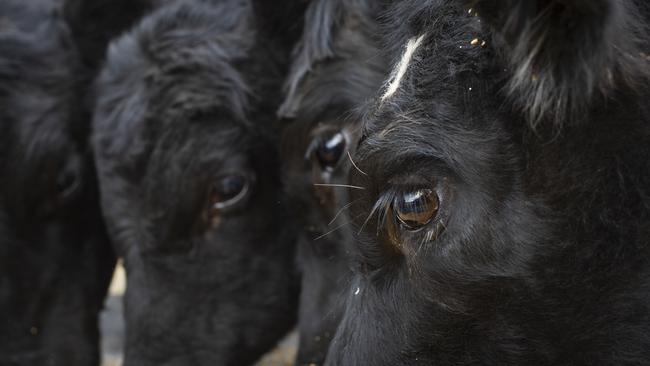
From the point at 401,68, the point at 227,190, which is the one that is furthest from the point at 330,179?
the point at 401,68

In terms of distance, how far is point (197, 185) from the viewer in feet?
12.1

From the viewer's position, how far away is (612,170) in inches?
79.7

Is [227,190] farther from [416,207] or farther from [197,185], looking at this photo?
[416,207]

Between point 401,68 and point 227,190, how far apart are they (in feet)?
5.33

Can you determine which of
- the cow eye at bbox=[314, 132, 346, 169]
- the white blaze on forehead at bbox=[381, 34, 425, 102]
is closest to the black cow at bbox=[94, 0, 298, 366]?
the cow eye at bbox=[314, 132, 346, 169]

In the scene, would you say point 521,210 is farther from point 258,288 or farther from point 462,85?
point 258,288

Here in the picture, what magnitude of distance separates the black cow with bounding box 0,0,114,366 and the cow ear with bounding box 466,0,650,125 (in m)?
2.86

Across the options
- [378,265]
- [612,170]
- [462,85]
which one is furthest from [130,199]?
[612,170]

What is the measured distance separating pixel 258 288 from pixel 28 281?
4.09ft

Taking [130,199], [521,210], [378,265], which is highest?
[521,210]

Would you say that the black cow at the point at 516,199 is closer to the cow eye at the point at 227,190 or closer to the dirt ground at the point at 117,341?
the cow eye at the point at 227,190

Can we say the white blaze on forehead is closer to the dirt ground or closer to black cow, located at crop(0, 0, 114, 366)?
black cow, located at crop(0, 0, 114, 366)

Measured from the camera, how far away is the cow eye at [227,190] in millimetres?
3766

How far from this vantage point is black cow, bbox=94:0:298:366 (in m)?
3.69
